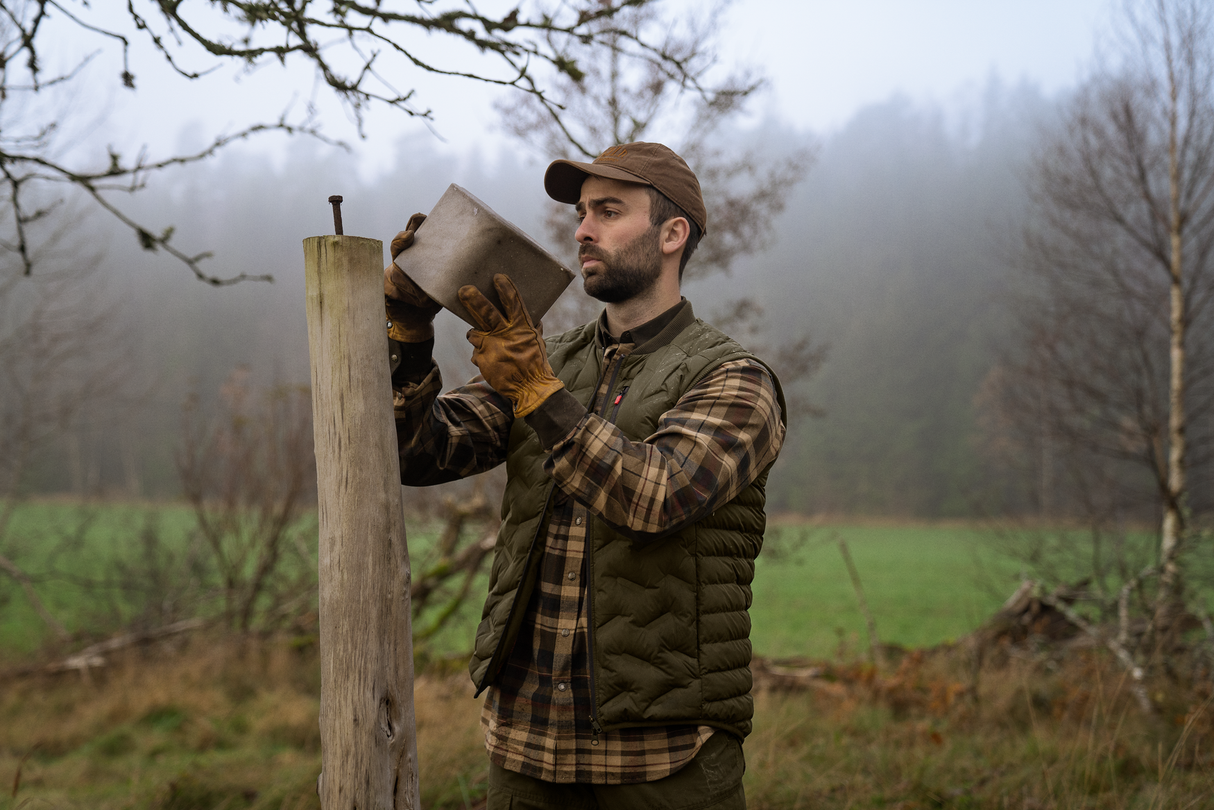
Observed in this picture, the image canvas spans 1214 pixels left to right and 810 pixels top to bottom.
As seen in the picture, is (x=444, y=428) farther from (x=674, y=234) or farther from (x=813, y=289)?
(x=813, y=289)

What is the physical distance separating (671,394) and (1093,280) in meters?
7.51

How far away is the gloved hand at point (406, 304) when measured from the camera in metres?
1.88

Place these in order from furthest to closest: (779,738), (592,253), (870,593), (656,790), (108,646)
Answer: (870,593) < (108,646) < (779,738) < (592,253) < (656,790)

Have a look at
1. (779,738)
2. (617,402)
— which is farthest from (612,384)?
(779,738)

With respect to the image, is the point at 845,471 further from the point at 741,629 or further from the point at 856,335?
the point at 741,629

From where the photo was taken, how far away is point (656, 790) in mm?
1785

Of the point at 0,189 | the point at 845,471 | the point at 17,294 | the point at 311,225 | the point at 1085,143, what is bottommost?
the point at 845,471

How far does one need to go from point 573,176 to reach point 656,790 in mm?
1544

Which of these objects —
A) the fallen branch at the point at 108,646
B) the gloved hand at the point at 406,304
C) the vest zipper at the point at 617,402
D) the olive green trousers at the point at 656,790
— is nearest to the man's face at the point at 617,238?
the vest zipper at the point at 617,402

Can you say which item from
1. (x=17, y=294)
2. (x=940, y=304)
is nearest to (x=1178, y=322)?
(x=17, y=294)

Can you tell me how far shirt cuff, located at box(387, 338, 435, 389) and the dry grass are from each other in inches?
79.7

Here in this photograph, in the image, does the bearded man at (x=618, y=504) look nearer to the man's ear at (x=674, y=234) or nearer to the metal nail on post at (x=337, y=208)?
the man's ear at (x=674, y=234)

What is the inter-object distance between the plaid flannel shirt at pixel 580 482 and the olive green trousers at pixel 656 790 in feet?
0.12

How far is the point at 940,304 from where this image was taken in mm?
54156
